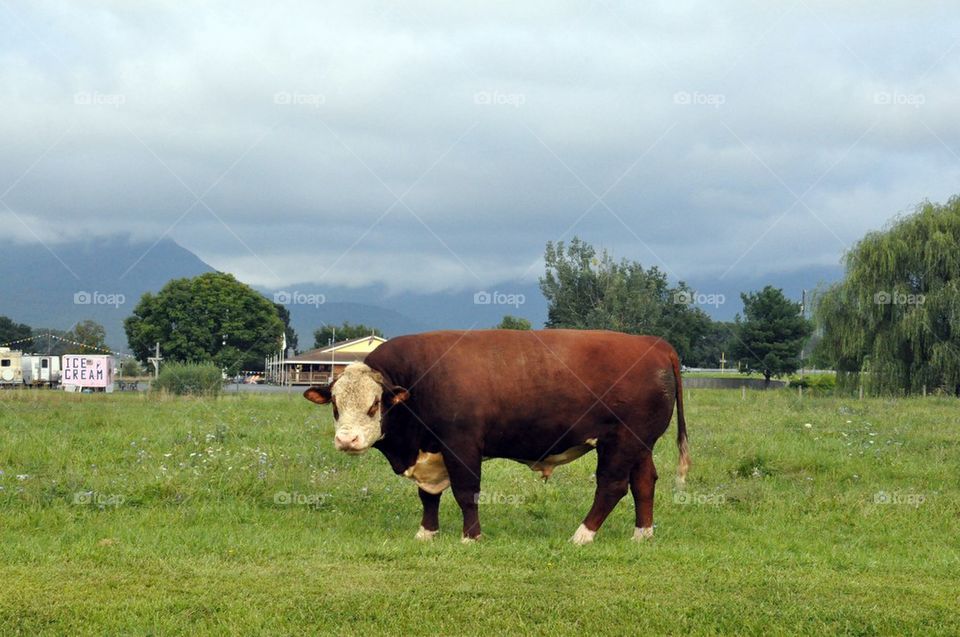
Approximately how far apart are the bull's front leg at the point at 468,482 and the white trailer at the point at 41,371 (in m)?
58.6

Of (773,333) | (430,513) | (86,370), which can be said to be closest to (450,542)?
(430,513)

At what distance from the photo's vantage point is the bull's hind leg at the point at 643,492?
1058cm

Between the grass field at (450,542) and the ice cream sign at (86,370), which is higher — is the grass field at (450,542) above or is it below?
below

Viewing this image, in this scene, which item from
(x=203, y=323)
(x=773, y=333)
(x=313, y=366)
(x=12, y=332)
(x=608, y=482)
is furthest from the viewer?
(x=12, y=332)

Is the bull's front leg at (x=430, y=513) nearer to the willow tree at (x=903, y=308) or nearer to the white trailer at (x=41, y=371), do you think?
the willow tree at (x=903, y=308)

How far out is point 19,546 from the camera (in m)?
9.14

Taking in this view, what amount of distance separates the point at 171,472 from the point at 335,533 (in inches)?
159

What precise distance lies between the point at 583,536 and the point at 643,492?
0.94m

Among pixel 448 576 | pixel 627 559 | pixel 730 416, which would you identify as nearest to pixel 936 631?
pixel 627 559

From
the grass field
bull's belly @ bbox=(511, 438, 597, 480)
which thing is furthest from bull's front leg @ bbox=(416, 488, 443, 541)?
bull's belly @ bbox=(511, 438, 597, 480)

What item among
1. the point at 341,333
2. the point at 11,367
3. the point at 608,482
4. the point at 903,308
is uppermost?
the point at 341,333

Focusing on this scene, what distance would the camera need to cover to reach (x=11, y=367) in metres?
61.3

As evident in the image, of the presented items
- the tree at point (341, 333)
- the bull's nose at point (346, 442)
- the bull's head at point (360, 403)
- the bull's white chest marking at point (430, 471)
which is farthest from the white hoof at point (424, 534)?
the tree at point (341, 333)

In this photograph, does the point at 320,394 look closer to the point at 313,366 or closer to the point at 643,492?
the point at 643,492
